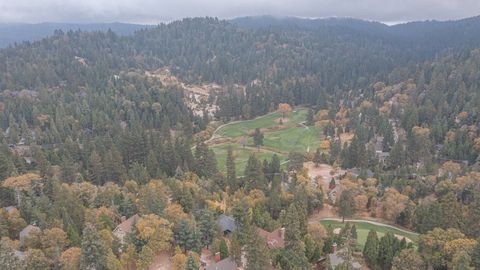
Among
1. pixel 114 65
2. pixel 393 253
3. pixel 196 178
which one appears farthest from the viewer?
pixel 114 65

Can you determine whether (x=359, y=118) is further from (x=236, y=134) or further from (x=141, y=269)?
(x=141, y=269)

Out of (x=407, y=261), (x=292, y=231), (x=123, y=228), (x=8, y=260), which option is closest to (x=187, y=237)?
(x=123, y=228)

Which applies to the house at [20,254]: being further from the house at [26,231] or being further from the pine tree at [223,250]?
the pine tree at [223,250]

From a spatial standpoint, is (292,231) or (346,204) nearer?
(292,231)

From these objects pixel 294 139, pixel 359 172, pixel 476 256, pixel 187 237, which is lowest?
pixel 294 139

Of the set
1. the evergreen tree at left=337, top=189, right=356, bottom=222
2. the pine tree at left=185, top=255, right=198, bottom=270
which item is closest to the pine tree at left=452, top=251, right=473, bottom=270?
the evergreen tree at left=337, top=189, right=356, bottom=222

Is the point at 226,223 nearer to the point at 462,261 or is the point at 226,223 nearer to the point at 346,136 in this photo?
the point at 462,261

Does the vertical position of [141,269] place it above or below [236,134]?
above

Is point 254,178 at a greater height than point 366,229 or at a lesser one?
greater

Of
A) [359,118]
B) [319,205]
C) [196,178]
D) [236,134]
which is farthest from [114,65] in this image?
[319,205]
